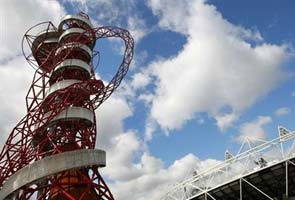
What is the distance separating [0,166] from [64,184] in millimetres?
7498

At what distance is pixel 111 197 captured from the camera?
3775 cm

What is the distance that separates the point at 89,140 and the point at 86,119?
2.01 m

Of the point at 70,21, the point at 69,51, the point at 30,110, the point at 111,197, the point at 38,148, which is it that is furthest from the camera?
the point at 70,21

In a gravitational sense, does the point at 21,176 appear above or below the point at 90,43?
below

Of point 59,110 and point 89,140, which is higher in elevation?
point 59,110

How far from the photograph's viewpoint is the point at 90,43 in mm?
49719

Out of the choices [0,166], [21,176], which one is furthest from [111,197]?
[0,166]

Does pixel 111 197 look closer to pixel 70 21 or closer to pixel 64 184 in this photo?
pixel 64 184

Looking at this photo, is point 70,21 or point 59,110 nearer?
point 59,110

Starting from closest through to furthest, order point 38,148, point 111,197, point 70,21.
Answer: point 111,197 < point 38,148 < point 70,21

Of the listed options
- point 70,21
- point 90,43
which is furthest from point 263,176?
point 70,21

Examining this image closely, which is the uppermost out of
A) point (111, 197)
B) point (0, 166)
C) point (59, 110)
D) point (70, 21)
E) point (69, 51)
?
point (70, 21)

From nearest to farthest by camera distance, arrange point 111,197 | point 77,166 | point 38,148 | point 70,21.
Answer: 1. point 77,166
2. point 111,197
3. point 38,148
4. point 70,21

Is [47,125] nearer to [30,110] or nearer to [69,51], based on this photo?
[30,110]
